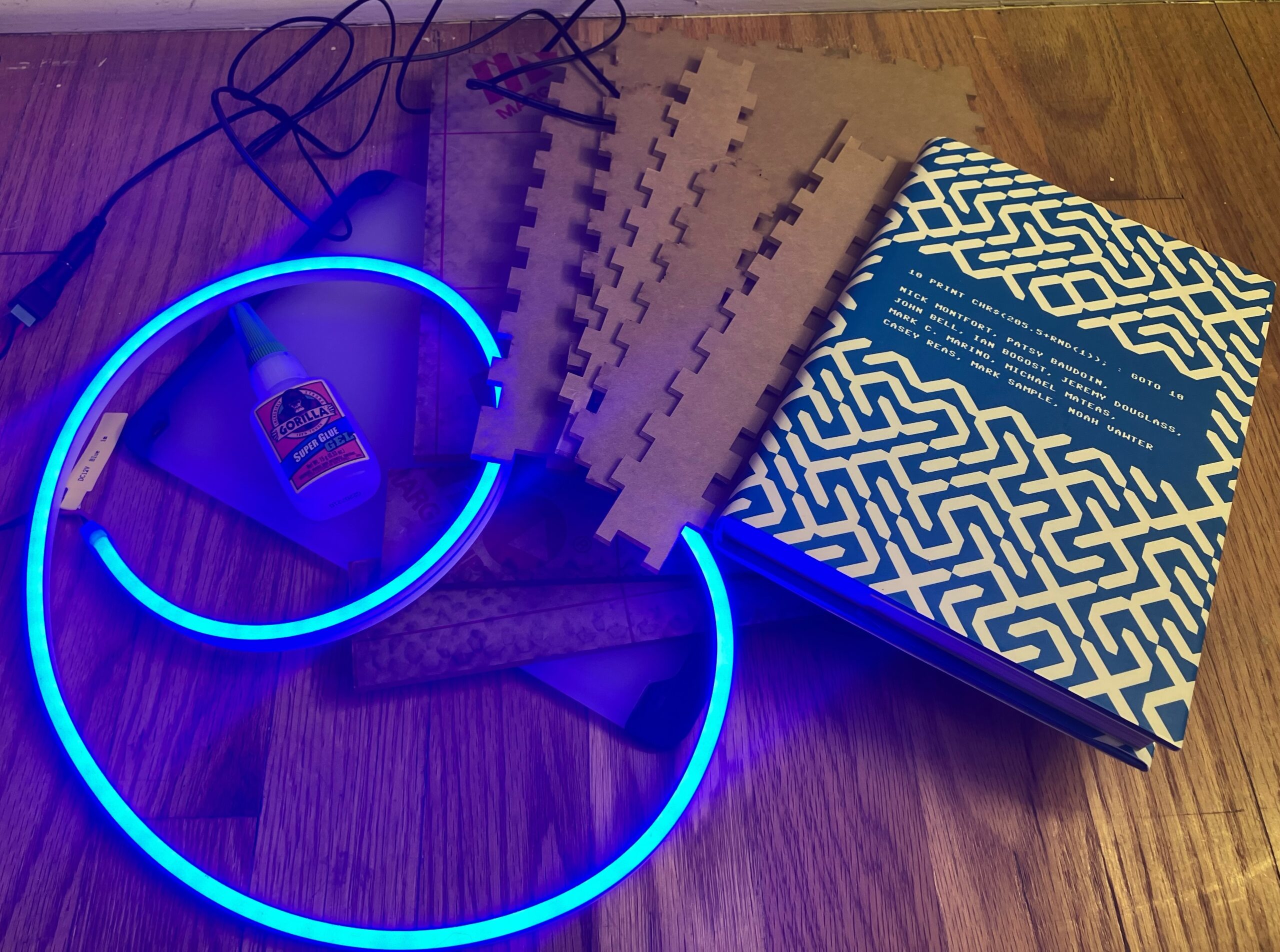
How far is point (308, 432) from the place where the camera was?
812 mm

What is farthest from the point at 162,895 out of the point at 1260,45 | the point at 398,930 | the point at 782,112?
the point at 1260,45

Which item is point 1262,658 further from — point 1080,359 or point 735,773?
point 735,773

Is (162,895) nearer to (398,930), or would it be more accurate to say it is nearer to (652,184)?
(398,930)

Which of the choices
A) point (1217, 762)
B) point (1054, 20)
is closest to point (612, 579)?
point (1217, 762)

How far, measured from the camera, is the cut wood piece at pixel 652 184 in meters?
0.83

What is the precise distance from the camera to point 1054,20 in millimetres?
1136

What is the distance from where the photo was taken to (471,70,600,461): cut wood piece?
812 mm

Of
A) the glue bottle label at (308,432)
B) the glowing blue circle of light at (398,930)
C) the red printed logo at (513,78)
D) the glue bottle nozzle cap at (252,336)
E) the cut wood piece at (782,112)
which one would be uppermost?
the cut wood piece at (782,112)

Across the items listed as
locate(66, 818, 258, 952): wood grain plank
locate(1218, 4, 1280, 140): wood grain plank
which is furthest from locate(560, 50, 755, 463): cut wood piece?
locate(1218, 4, 1280, 140): wood grain plank

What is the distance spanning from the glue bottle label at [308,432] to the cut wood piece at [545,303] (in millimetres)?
137

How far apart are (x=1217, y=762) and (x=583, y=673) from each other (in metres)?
0.64

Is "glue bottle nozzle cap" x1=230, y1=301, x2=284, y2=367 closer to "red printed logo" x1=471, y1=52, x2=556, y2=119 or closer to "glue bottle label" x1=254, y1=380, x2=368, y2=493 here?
"glue bottle label" x1=254, y1=380, x2=368, y2=493

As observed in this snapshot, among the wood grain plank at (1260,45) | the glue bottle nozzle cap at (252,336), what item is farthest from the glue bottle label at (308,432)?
the wood grain plank at (1260,45)

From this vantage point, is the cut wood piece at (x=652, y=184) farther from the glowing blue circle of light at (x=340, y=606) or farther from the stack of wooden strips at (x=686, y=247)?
the glowing blue circle of light at (x=340, y=606)
